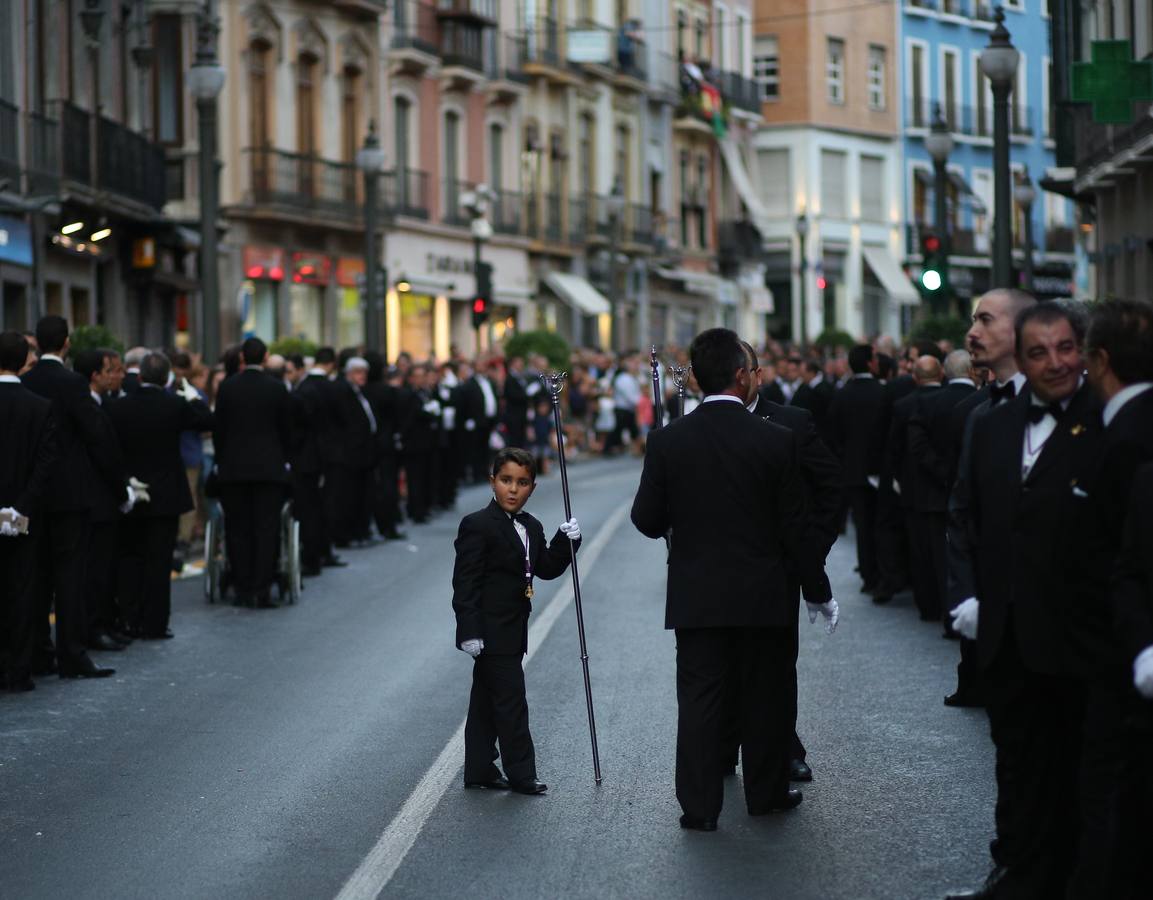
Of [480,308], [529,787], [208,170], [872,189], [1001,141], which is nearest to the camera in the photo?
[529,787]

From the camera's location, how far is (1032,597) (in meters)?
7.02

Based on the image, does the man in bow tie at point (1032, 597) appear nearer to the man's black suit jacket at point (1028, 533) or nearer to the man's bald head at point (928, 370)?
the man's black suit jacket at point (1028, 533)

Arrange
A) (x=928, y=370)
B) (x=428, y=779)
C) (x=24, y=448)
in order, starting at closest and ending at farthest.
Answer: (x=428, y=779), (x=24, y=448), (x=928, y=370)

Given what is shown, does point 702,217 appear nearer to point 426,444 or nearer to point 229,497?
point 426,444

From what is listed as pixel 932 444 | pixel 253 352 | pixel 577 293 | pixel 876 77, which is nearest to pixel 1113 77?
pixel 932 444

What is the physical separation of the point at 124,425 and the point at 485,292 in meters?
23.7

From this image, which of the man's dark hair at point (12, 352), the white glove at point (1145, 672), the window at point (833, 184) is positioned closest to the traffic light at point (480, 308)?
the man's dark hair at point (12, 352)

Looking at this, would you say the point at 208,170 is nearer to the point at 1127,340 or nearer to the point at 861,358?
the point at 861,358

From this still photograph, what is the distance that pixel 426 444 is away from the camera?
27.2 m

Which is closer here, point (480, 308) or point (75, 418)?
point (75, 418)

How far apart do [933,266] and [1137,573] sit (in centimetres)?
2255

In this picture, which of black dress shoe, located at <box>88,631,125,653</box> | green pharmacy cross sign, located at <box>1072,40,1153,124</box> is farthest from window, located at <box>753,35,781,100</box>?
black dress shoe, located at <box>88,631,125,653</box>

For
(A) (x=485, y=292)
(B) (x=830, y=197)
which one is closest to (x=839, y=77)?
(B) (x=830, y=197)

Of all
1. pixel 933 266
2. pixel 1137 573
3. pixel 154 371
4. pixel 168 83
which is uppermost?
pixel 168 83
